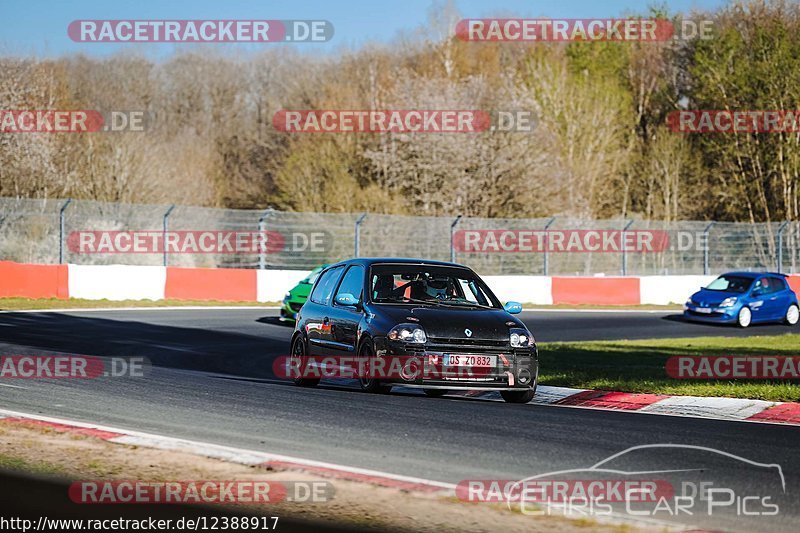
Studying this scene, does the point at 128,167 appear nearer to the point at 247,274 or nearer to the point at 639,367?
the point at 247,274

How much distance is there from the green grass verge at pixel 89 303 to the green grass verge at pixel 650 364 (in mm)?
11493

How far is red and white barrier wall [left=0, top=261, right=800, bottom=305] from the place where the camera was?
26.5 meters

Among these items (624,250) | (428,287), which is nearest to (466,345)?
(428,287)

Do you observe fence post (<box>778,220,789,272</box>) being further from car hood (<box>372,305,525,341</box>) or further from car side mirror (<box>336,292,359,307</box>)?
car side mirror (<box>336,292,359,307</box>)

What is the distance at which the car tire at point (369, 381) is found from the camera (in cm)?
1041

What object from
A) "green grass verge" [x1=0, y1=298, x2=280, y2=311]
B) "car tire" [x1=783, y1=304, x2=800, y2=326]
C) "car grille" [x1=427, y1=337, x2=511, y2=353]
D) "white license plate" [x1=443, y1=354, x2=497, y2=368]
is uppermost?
"car grille" [x1=427, y1=337, x2=511, y2=353]

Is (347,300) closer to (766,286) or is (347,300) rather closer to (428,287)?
(428,287)

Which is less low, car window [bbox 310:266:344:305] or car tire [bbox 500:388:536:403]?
car window [bbox 310:266:344:305]

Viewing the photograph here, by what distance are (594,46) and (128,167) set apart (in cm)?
3132

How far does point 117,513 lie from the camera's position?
541cm

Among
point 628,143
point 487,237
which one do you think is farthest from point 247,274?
point 628,143

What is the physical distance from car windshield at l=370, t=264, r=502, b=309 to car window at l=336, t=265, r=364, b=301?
0.14 m

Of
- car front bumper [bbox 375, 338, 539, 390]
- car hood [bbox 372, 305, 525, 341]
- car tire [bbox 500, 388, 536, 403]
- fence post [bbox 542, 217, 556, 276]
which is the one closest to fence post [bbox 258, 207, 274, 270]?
fence post [bbox 542, 217, 556, 276]

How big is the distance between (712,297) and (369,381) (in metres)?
18.5
